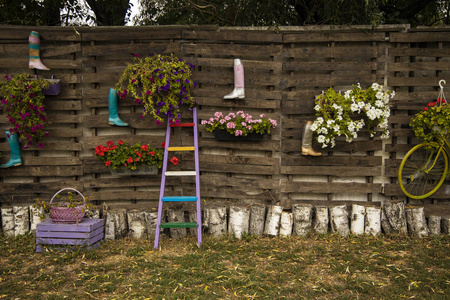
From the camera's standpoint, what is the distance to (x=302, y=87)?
441 centimetres

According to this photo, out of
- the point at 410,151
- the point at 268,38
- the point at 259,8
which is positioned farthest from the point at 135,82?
the point at 410,151

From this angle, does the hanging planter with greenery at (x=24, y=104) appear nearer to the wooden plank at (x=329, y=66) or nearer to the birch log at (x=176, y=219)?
the birch log at (x=176, y=219)

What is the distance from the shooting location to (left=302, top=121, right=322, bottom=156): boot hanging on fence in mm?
4215

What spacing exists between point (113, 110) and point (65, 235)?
4.92 feet

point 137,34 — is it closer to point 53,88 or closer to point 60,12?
point 53,88

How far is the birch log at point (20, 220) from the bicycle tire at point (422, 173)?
176 inches

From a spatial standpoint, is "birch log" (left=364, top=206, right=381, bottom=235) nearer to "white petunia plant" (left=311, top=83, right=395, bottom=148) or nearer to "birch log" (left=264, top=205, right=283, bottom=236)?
"white petunia plant" (left=311, top=83, right=395, bottom=148)

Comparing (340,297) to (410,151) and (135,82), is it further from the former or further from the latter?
(135,82)

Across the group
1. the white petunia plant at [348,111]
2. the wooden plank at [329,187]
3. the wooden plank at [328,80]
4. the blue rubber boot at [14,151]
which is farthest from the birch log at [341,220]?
the blue rubber boot at [14,151]

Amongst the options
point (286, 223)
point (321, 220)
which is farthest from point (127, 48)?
point (321, 220)

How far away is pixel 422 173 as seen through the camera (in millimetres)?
4270

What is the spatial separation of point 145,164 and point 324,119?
212 centimetres

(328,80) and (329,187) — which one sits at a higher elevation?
(328,80)

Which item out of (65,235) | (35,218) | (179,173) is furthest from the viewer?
(35,218)
